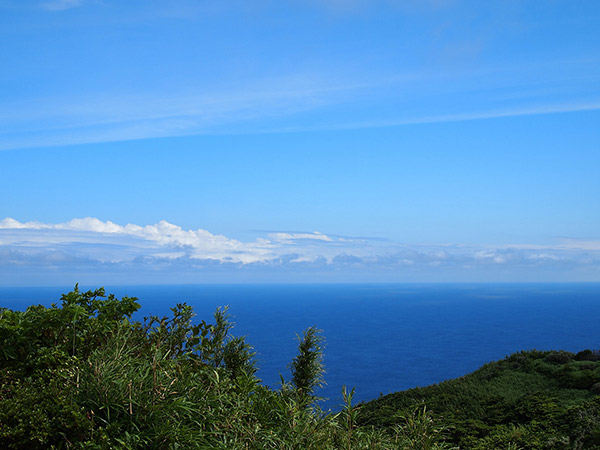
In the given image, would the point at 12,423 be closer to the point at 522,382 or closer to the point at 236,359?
the point at 236,359

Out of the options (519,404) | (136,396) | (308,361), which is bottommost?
(519,404)

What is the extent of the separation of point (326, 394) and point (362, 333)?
85.7 meters

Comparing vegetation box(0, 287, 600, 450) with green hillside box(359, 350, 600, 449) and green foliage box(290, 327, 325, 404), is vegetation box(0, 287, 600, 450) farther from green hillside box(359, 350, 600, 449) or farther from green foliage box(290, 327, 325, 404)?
green foliage box(290, 327, 325, 404)

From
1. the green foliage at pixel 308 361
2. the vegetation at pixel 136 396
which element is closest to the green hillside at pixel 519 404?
the green foliage at pixel 308 361

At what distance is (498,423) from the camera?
15867mm

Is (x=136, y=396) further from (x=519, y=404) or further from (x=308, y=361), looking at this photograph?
(x=519, y=404)

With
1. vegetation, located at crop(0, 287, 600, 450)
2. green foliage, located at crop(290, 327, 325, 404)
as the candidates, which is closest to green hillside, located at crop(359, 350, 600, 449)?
green foliage, located at crop(290, 327, 325, 404)

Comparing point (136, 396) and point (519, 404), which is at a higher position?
point (136, 396)

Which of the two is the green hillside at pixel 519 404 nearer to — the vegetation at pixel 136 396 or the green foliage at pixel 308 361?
the green foliage at pixel 308 361

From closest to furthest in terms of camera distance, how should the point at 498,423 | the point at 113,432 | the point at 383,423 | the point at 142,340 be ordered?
the point at 113,432
the point at 142,340
the point at 498,423
the point at 383,423

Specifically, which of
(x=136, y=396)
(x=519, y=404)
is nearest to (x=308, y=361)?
(x=519, y=404)

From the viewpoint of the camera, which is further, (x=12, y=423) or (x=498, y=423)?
(x=498, y=423)

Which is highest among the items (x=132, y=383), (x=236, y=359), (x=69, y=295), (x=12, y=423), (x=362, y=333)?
(x=69, y=295)

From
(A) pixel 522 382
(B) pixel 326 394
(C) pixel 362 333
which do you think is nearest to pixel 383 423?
(A) pixel 522 382
